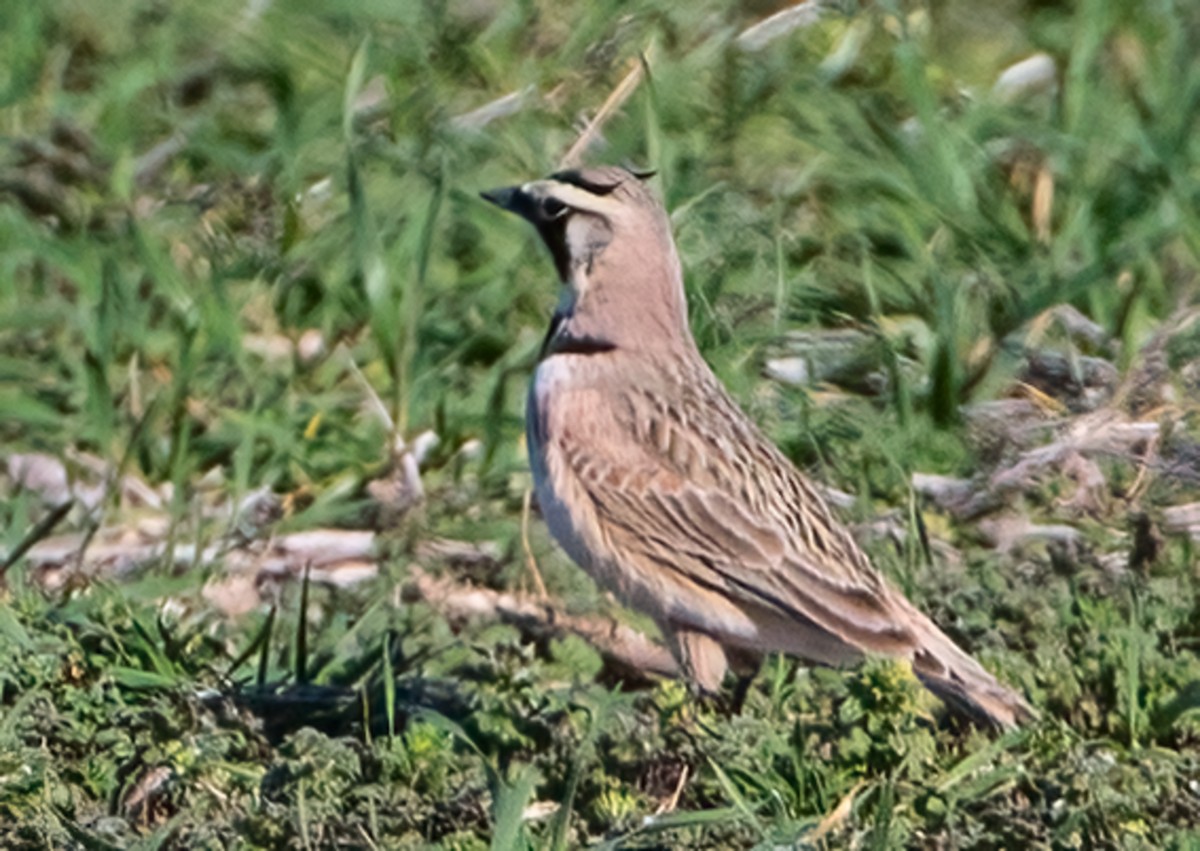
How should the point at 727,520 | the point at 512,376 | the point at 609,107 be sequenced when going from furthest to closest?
the point at 609,107 < the point at 512,376 < the point at 727,520

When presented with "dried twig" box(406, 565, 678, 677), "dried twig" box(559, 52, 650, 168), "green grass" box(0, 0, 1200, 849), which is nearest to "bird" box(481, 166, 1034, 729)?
"green grass" box(0, 0, 1200, 849)

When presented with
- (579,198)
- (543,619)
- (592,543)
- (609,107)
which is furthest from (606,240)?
(609,107)

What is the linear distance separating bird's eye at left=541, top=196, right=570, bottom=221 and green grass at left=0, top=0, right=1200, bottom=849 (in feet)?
3.53

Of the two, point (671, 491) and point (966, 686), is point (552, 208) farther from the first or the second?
point (966, 686)

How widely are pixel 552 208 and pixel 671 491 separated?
2.51ft

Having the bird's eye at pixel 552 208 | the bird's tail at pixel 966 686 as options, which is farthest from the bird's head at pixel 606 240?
the bird's tail at pixel 966 686

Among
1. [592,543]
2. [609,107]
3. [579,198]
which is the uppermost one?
[579,198]

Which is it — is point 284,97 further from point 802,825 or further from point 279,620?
point 802,825

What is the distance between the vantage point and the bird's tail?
461cm

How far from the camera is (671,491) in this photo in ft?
16.4

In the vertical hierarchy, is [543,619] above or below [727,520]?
below

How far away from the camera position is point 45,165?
25.3ft

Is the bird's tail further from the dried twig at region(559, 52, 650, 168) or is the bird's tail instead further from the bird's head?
the dried twig at region(559, 52, 650, 168)

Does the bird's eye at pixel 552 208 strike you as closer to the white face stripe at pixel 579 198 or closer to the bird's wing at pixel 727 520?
the white face stripe at pixel 579 198
